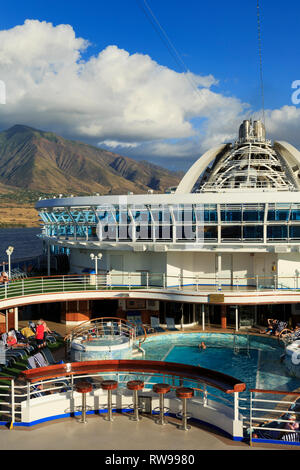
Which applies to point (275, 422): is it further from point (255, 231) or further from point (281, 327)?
point (255, 231)

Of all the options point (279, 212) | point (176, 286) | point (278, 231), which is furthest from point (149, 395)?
point (279, 212)

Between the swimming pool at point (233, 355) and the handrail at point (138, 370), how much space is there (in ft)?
22.0

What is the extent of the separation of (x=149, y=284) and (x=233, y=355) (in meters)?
8.04

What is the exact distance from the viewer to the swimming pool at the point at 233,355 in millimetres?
18203

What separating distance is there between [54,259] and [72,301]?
25.4 ft

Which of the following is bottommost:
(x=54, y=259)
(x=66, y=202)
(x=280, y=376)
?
(x=280, y=376)

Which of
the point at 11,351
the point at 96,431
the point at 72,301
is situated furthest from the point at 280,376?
the point at 72,301

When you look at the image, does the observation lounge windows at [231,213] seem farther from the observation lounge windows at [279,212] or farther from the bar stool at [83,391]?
the bar stool at [83,391]

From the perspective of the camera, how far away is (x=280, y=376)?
18453 mm

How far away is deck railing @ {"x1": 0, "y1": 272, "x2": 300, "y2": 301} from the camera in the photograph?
A: 26.2m

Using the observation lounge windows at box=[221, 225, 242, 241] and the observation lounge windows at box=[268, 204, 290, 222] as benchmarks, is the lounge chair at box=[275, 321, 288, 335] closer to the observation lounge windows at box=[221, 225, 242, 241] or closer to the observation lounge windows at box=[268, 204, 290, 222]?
the observation lounge windows at box=[221, 225, 242, 241]

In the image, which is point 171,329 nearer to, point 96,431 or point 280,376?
point 280,376

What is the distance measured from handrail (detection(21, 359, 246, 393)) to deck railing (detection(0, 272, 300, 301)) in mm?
14085

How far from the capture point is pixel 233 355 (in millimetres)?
21453
